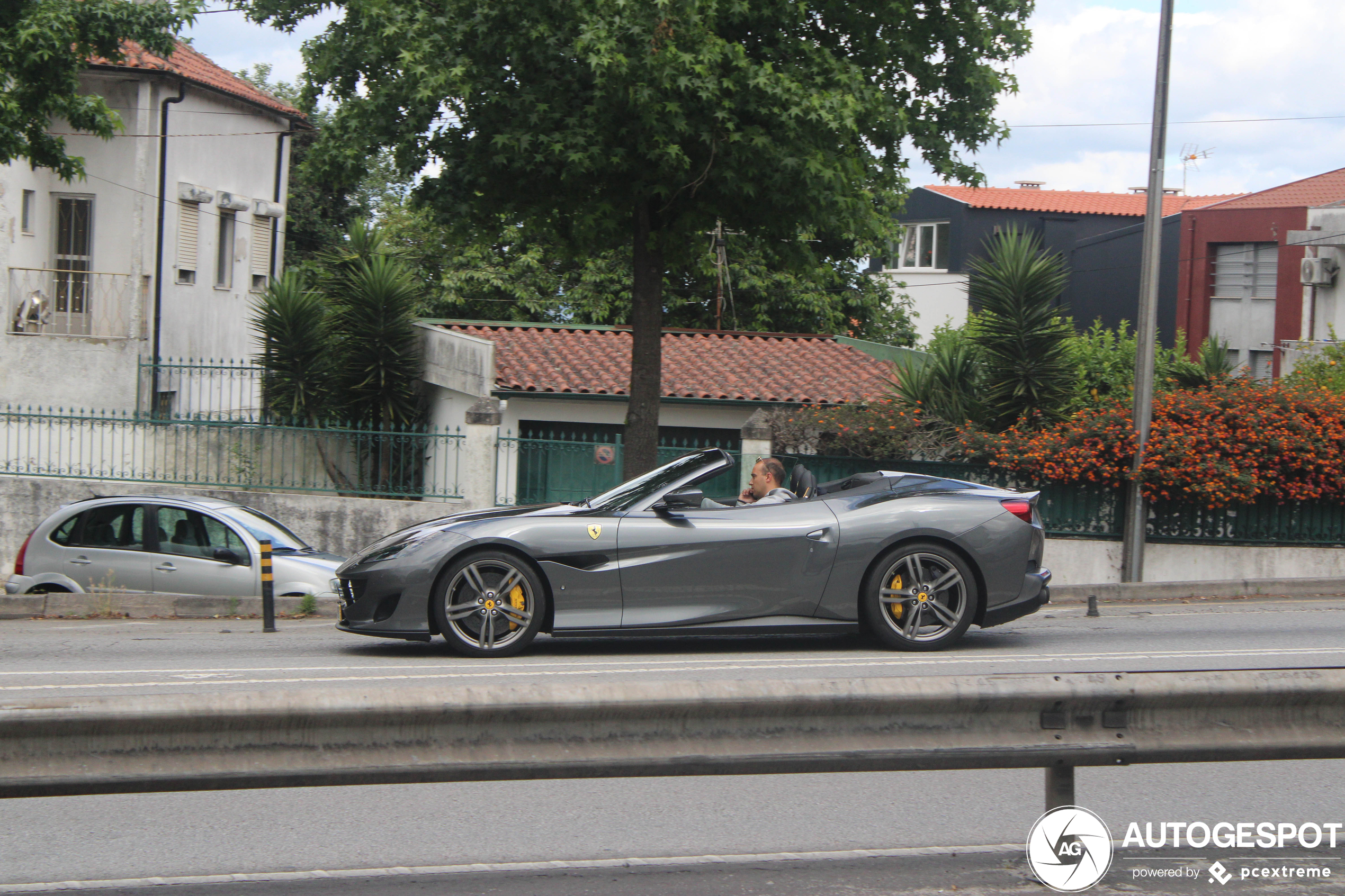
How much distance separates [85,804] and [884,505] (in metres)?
5.32

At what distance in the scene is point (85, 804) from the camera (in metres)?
5.09

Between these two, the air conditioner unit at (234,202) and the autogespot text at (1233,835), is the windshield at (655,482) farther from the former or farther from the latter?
the air conditioner unit at (234,202)

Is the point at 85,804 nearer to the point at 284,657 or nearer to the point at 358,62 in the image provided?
the point at 284,657

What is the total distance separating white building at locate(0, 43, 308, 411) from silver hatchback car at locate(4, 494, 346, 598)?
7.14 meters

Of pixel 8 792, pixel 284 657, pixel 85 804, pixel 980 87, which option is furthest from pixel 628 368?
pixel 8 792

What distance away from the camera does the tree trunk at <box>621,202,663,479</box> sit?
14211 mm

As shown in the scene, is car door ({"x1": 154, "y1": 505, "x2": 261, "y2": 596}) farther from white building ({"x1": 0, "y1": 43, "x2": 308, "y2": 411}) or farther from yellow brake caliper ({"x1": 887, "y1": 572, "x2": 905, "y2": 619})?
white building ({"x1": 0, "y1": 43, "x2": 308, "y2": 411})

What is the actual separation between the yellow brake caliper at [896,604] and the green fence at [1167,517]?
7215 mm

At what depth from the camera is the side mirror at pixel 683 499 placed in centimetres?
845

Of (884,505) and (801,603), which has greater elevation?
(884,505)

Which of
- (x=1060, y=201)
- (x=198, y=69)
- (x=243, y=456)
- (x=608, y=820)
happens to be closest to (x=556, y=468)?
(x=243, y=456)

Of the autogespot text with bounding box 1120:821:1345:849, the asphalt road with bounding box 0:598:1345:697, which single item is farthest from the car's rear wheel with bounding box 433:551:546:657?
the autogespot text with bounding box 1120:821:1345:849

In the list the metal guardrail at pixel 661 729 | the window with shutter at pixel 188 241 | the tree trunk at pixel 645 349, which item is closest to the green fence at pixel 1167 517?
the tree trunk at pixel 645 349

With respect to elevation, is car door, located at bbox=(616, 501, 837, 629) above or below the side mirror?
below
